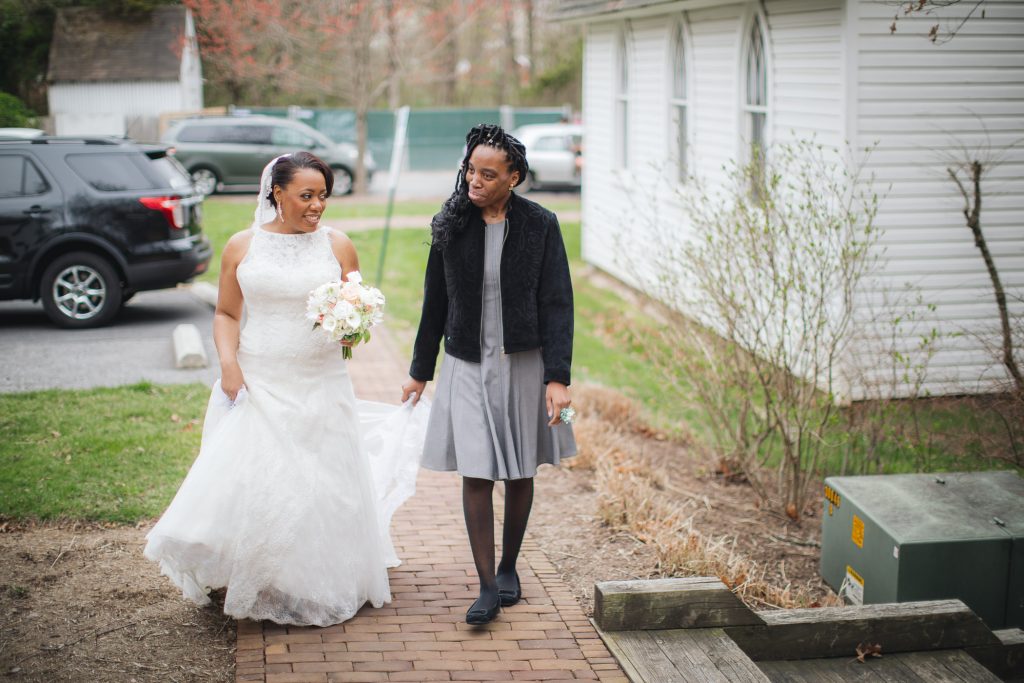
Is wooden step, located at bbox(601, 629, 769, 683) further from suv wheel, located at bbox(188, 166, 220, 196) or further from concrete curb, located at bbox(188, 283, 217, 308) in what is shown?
suv wheel, located at bbox(188, 166, 220, 196)

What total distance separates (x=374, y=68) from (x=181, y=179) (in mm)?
22881

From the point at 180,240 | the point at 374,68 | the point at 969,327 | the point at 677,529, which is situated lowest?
the point at 677,529

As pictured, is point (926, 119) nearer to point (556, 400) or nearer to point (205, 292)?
point (556, 400)

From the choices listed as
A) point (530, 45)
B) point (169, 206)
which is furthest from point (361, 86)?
point (530, 45)

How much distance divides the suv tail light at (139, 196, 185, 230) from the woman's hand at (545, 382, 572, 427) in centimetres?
815

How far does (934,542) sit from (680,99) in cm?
957

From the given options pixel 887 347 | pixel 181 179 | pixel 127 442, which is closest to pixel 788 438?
pixel 887 347

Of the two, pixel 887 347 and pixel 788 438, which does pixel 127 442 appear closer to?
pixel 788 438

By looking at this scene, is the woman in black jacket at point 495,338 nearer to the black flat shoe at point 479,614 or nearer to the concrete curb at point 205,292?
the black flat shoe at point 479,614

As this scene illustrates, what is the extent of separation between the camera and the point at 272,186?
15.8 feet

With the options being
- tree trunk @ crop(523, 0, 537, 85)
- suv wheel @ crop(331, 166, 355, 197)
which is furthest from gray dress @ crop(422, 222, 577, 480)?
tree trunk @ crop(523, 0, 537, 85)

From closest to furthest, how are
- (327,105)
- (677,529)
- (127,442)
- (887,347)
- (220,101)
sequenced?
(677,529), (127,442), (887,347), (220,101), (327,105)

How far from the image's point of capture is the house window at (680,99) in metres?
13.8

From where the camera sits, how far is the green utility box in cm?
549
